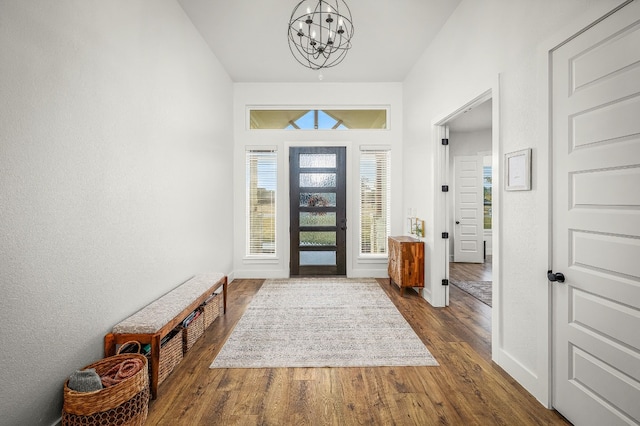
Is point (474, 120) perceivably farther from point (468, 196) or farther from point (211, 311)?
point (211, 311)

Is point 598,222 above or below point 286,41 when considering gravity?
below

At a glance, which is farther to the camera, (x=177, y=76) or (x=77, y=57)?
(x=177, y=76)

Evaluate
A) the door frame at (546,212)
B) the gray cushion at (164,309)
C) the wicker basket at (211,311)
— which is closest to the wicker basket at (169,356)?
the gray cushion at (164,309)

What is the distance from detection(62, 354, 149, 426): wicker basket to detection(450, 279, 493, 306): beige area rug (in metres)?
3.83

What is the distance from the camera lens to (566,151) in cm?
178

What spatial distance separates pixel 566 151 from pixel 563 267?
701 mm

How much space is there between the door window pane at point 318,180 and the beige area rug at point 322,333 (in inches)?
70.5

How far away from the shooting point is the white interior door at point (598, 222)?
1438 millimetres

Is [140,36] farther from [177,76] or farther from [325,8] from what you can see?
[325,8]

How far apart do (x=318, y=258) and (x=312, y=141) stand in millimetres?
2023

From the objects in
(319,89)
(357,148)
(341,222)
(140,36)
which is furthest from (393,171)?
(140,36)

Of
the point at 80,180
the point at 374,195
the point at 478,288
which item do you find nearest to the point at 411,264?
the point at 478,288

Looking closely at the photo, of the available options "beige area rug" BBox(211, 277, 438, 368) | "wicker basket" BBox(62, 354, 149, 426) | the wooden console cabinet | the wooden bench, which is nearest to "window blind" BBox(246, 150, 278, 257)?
Answer: "beige area rug" BBox(211, 277, 438, 368)

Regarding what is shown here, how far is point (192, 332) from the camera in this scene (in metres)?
2.70
